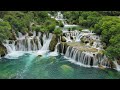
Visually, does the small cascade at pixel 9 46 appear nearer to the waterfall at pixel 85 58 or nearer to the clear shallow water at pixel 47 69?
the clear shallow water at pixel 47 69

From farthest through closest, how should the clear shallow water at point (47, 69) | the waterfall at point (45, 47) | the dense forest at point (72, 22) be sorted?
1. the waterfall at point (45, 47)
2. the dense forest at point (72, 22)
3. the clear shallow water at point (47, 69)

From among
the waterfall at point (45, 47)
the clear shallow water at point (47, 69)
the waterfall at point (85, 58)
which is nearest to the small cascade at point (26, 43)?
the waterfall at point (45, 47)

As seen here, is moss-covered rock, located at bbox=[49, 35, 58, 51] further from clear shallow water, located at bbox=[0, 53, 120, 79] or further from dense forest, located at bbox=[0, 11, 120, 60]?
clear shallow water, located at bbox=[0, 53, 120, 79]

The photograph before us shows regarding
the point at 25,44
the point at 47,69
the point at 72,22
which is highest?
the point at 72,22

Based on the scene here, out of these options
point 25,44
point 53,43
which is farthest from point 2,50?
point 53,43

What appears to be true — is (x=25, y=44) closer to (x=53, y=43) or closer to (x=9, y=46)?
(x=9, y=46)

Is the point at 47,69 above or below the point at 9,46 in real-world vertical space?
below
